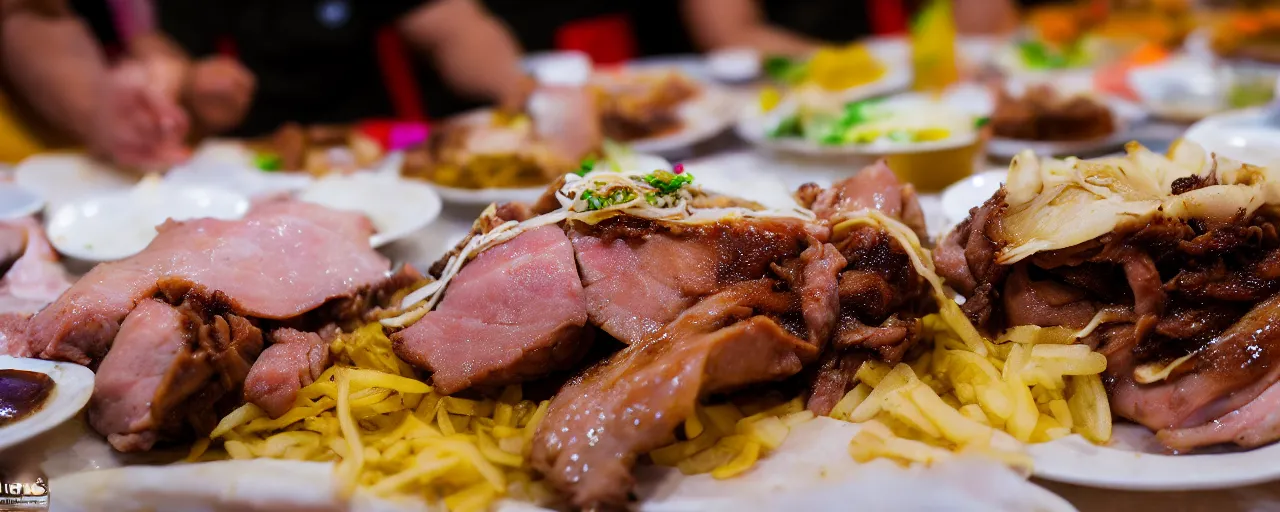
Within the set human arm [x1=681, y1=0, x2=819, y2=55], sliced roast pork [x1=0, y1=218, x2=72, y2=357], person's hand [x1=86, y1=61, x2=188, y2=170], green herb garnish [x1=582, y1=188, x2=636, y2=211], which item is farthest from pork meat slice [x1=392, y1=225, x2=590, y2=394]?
human arm [x1=681, y1=0, x2=819, y2=55]

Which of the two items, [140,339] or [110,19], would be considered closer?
[140,339]

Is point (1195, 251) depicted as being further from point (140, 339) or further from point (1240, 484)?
point (140, 339)

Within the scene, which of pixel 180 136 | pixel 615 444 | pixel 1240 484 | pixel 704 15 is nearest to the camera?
pixel 1240 484

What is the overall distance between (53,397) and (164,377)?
32 centimetres

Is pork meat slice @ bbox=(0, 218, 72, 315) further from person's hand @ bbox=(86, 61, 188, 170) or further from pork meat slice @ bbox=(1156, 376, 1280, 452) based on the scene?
pork meat slice @ bbox=(1156, 376, 1280, 452)

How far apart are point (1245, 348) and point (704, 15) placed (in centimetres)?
626

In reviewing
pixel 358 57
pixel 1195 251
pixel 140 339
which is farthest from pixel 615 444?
pixel 358 57

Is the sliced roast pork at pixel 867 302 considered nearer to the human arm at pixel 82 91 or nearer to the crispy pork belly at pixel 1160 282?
the crispy pork belly at pixel 1160 282

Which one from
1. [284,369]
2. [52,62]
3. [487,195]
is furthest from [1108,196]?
[52,62]

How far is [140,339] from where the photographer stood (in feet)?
6.99

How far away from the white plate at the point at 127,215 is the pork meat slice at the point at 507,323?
1.49 metres

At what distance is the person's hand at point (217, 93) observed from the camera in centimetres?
494

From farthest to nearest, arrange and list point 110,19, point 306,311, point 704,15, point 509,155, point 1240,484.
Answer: point 704,15, point 110,19, point 509,155, point 306,311, point 1240,484

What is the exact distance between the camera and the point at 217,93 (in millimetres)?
4938
